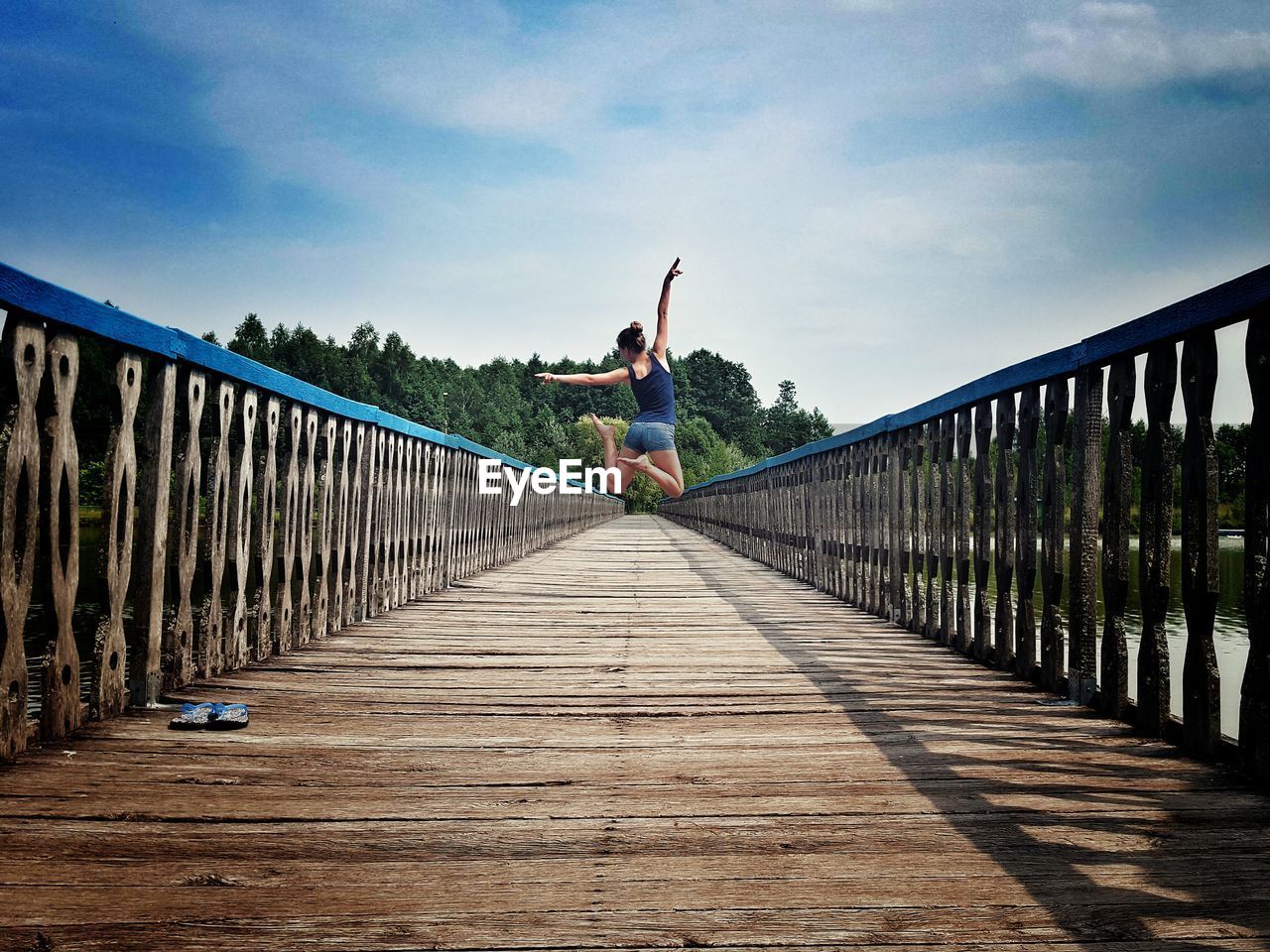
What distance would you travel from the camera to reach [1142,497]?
2.43 m

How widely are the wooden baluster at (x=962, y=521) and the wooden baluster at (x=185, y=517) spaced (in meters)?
3.11

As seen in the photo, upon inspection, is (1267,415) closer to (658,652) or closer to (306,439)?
(658,652)

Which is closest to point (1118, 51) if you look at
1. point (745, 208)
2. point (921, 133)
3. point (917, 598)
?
point (921, 133)

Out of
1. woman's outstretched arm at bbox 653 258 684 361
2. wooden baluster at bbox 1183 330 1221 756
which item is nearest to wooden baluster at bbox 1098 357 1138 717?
wooden baluster at bbox 1183 330 1221 756

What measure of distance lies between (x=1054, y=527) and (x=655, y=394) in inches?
217

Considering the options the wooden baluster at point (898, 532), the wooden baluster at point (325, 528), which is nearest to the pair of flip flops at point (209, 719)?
the wooden baluster at point (325, 528)

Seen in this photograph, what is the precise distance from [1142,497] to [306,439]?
10.3 feet

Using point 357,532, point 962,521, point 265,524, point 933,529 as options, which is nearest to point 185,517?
point 265,524

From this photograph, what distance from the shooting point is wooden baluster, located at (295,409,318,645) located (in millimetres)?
3633

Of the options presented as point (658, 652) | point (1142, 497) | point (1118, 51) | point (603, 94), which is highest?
point (1118, 51)

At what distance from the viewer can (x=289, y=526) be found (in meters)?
3.53

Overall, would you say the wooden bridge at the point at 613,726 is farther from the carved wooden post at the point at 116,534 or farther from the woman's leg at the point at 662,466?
the woman's leg at the point at 662,466

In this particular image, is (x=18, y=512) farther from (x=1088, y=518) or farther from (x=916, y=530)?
(x=916, y=530)

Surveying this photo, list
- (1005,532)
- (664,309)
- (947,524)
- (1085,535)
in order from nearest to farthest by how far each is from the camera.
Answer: (1085,535), (1005,532), (947,524), (664,309)
